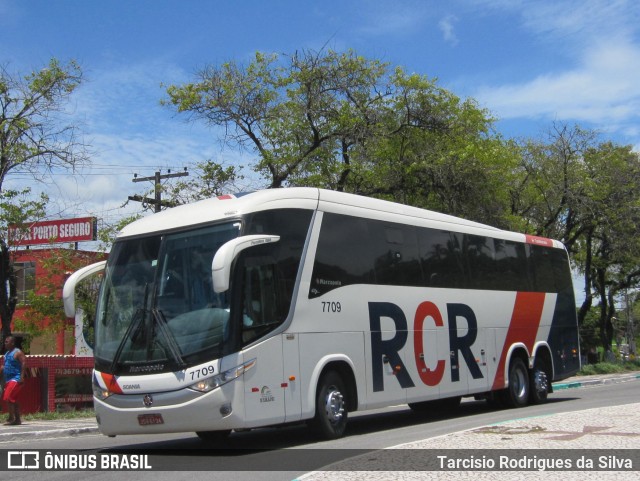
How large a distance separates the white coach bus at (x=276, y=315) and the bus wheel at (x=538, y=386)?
2.90 meters

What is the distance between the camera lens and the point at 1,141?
877 inches

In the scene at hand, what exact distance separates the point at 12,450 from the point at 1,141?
12.4 metres

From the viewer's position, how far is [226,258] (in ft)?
30.8

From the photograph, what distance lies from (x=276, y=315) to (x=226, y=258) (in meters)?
1.81

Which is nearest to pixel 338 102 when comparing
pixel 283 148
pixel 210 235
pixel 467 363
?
pixel 283 148

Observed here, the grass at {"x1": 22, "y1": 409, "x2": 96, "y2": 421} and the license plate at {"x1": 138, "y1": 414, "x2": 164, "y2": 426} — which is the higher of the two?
the license plate at {"x1": 138, "y1": 414, "x2": 164, "y2": 426}

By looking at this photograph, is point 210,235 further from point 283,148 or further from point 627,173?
point 627,173

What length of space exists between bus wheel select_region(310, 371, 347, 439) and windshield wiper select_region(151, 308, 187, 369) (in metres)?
2.42

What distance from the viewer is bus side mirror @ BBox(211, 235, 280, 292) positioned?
361 inches

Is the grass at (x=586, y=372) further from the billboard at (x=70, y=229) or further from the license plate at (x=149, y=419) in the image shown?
the billboard at (x=70, y=229)

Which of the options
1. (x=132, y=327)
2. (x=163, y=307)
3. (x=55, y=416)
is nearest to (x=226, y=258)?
(x=163, y=307)

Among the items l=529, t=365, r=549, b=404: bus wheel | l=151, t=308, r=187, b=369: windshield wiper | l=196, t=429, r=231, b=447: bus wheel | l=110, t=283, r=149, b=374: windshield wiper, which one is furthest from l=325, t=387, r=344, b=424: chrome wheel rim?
l=529, t=365, r=549, b=404: bus wheel

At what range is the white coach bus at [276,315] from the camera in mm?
10188

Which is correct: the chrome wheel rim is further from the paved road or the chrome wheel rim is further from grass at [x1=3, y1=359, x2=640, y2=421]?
grass at [x1=3, y1=359, x2=640, y2=421]
